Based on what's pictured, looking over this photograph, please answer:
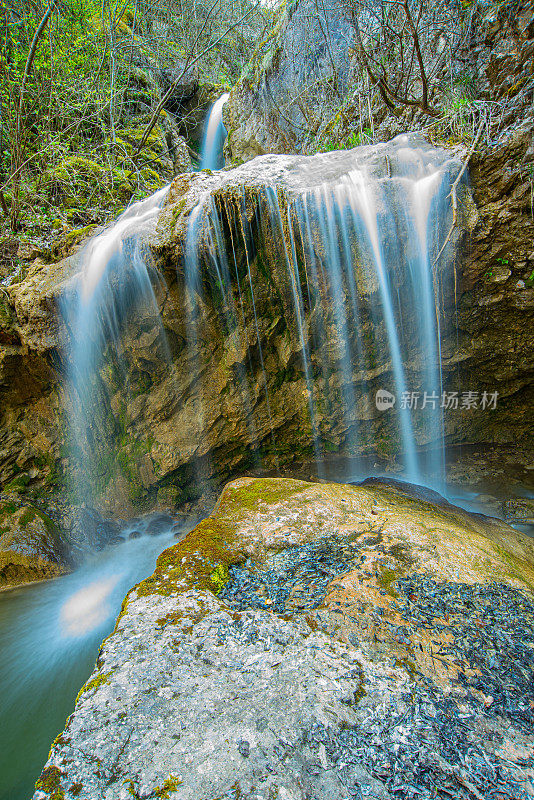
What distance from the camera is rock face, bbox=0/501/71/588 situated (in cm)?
445

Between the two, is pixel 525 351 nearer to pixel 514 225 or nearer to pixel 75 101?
pixel 514 225

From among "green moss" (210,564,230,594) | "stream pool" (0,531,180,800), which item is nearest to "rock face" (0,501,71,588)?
"stream pool" (0,531,180,800)

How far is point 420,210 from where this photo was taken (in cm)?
395

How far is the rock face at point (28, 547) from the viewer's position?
4.45 m

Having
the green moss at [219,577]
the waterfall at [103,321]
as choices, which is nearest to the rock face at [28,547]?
the waterfall at [103,321]

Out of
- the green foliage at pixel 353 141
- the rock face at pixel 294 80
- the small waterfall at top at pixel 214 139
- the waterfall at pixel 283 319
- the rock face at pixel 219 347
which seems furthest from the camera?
the small waterfall at top at pixel 214 139

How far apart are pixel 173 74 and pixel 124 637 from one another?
13.6m

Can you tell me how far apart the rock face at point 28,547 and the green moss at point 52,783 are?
13.2 feet

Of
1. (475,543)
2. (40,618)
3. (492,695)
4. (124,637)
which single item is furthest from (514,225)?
(40,618)

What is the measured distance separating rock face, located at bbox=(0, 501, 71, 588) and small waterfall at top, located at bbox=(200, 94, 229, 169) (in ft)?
31.1

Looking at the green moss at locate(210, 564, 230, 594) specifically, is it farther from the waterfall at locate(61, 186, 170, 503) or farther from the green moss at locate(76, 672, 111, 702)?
the waterfall at locate(61, 186, 170, 503)

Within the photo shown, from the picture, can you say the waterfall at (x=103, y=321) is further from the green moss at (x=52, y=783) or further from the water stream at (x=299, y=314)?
the green moss at (x=52, y=783)

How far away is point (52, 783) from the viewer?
1146mm

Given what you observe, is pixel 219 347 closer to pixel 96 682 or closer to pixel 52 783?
pixel 96 682
